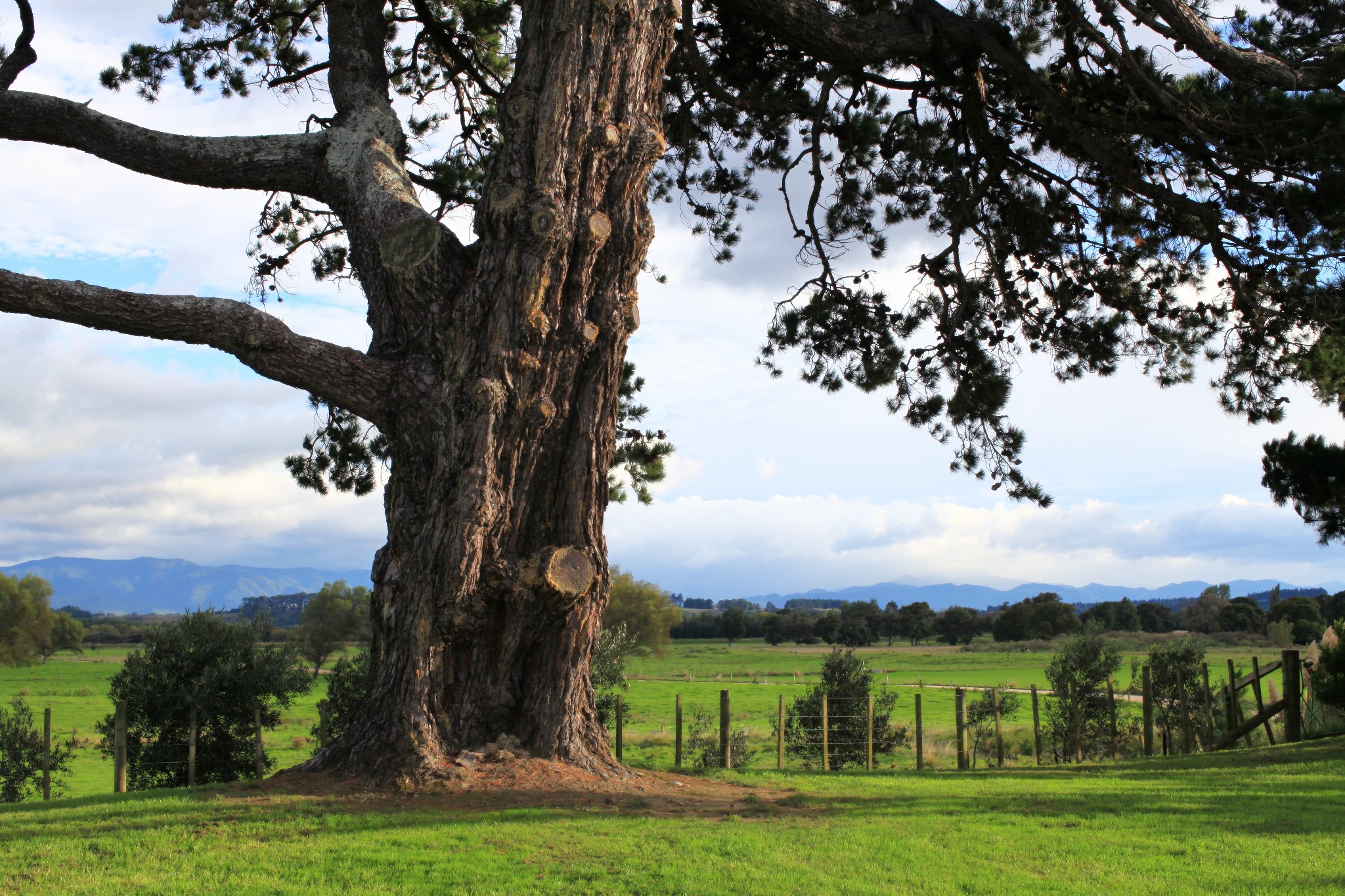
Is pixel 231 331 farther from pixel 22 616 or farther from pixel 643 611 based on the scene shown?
pixel 22 616

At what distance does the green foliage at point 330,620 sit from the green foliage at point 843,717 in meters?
17.7

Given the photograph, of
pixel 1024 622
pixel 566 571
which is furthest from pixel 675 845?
pixel 1024 622

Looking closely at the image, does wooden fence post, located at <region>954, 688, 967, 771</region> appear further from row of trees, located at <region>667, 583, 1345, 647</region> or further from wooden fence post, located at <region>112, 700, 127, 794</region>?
wooden fence post, located at <region>112, 700, 127, 794</region>

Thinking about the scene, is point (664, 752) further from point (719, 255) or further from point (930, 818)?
point (930, 818)

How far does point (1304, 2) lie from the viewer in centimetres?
794

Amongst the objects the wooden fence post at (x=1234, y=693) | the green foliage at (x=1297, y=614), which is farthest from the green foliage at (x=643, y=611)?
the green foliage at (x=1297, y=614)

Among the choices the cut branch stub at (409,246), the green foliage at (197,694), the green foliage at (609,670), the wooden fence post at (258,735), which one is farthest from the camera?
the green foliage at (609,670)

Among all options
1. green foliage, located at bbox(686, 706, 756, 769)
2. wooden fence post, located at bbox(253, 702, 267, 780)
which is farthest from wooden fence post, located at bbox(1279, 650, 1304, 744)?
wooden fence post, located at bbox(253, 702, 267, 780)

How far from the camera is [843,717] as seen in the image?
19.1 m

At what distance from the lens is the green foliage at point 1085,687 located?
67.5 ft

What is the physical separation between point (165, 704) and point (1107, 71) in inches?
564

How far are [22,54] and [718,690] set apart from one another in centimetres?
4772

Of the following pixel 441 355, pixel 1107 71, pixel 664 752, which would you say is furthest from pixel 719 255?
pixel 664 752

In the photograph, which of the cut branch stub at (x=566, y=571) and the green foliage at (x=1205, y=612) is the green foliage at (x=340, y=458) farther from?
the green foliage at (x=1205, y=612)
